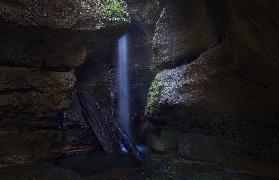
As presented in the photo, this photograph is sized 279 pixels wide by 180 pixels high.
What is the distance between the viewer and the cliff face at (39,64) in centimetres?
545

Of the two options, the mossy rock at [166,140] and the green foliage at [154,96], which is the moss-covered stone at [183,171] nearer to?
the mossy rock at [166,140]

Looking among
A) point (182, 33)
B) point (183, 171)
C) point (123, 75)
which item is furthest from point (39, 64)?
point (123, 75)

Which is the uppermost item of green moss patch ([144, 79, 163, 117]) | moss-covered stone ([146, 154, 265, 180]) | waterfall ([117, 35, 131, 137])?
waterfall ([117, 35, 131, 137])

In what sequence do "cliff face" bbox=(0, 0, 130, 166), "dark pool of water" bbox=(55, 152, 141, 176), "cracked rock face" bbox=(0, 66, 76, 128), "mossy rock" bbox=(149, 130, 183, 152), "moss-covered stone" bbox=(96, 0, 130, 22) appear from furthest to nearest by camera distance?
"moss-covered stone" bbox=(96, 0, 130, 22), "mossy rock" bbox=(149, 130, 183, 152), "dark pool of water" bbox=(55, 152, 141, 176), "cracked rock face" bbox=(0, 66, 76, 128), "cliff face" bbox=(0, 0, 130, 166)

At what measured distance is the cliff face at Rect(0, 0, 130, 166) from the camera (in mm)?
5449

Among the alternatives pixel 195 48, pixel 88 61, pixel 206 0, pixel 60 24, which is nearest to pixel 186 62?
pixel 195 48

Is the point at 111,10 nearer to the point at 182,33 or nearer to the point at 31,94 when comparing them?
the point at 182,33

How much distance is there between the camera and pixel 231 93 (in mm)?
5215

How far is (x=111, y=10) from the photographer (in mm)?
6391

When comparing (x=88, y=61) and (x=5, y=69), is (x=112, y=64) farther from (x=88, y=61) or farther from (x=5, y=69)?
(x=5, y=69)

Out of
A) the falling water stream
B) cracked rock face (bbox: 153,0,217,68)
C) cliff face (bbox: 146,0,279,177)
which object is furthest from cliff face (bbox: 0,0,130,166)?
the falling water stream

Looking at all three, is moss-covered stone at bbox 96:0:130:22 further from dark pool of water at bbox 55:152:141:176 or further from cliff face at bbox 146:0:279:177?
dark pool of water at bbox 55:152:141:176

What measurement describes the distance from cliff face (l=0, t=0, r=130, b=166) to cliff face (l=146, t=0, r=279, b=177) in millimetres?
1511

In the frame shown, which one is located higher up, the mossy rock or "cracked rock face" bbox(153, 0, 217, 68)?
"cracked rock face" bbox(153, 0, 217, 68)
